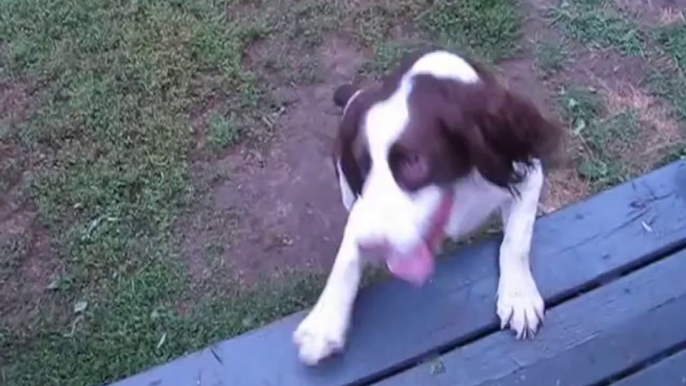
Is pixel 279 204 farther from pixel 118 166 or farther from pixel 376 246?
pixel 376 246

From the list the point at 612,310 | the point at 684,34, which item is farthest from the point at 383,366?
the point at 684,34

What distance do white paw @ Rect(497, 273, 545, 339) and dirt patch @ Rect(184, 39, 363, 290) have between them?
0.92m

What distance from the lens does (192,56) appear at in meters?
3.88

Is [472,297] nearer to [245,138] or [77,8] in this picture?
[245,138]

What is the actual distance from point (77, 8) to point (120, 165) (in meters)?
0.71

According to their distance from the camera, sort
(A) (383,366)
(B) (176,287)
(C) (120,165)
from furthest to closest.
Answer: (C) (120,165) < (B) (176,287) < (A) (383,366)

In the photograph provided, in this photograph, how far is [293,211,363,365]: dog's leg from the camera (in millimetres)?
2439

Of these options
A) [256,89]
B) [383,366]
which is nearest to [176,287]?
[256,89]

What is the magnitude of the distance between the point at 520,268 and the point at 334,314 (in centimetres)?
40

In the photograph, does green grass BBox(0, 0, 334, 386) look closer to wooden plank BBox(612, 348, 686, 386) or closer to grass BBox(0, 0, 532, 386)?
grass BBox(0, 0, 532, 386)

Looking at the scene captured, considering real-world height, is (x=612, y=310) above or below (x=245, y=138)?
above

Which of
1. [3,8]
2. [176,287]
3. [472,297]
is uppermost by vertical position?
[472,297]

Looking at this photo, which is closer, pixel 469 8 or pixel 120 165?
pixel 120 165

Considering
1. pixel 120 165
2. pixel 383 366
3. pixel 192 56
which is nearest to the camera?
pixel 383 366
